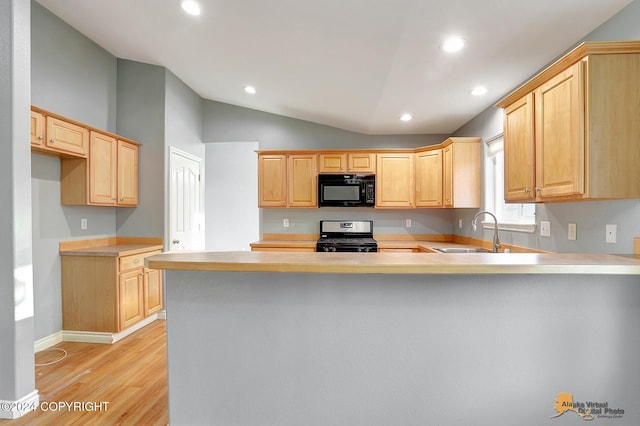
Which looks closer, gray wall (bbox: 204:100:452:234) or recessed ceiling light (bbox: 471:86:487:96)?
recessed ceiling light (bbox: 471:86:487:96)

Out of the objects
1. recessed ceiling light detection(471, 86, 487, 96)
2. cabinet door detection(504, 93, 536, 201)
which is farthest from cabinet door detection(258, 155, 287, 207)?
cabinet door detection(504, 93, 536, 201)

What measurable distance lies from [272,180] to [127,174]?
Answer: 173 cm

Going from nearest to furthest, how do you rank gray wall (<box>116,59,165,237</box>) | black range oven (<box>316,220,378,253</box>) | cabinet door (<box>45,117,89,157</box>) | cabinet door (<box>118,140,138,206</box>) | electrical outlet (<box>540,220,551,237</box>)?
electrical outlet (<box>540,220,551,237</box>)
cabinet door (<box>45,117,89,157</box>)
cabinet door (<box>118,140,138,206</box>)
gray wall (<box>116,59,165,237</box>)
black range oven (<box>316,220,378,253</box>)

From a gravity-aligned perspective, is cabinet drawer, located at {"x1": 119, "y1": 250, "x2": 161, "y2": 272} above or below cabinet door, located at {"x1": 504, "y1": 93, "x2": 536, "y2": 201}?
below

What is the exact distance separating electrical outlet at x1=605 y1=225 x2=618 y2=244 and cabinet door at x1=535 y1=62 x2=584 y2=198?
1.34ft

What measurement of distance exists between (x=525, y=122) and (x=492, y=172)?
1641 mm

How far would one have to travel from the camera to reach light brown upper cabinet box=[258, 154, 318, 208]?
174 inches

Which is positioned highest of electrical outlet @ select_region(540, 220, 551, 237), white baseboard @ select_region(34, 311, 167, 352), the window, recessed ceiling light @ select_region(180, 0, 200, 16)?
recessed ceiling light @ select_region(180, 0, 200, 16)

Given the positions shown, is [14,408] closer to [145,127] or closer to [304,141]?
[145,127]

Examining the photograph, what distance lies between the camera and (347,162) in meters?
4.41

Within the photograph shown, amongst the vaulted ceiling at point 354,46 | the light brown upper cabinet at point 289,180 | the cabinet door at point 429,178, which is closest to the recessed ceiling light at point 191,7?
the vaulted ceiling at point 354,46

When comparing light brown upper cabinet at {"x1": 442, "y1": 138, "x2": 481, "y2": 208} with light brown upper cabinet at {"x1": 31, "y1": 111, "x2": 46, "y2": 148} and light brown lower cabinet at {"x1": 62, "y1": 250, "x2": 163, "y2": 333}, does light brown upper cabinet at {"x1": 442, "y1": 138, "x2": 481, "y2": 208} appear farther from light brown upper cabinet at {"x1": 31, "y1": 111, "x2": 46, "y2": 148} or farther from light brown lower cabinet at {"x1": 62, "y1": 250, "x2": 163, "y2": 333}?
light brown upper cabinet at {"x1": 31, "y1": 111, "x2": 46, "y2": 148}

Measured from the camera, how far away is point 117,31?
332cm

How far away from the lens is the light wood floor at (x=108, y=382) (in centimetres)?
204
